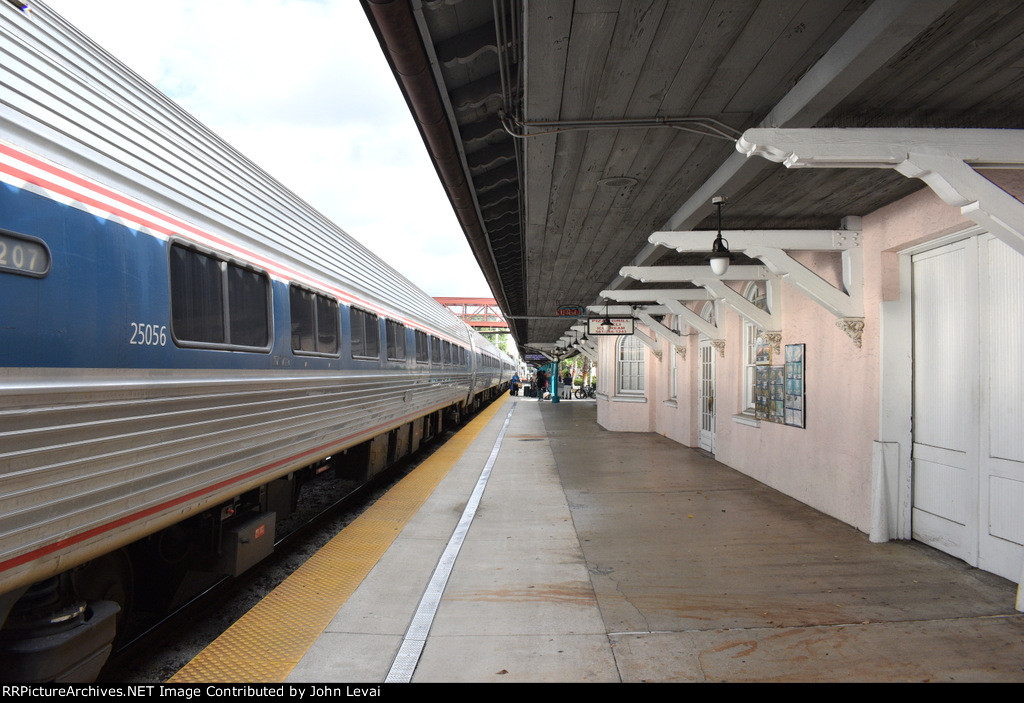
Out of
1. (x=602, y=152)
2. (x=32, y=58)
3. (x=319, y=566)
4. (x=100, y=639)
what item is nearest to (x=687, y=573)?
(x=319, y=566)

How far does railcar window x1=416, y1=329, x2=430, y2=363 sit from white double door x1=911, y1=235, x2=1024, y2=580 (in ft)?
22.3

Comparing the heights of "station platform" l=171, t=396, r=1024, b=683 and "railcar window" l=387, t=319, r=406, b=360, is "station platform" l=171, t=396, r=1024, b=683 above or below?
below

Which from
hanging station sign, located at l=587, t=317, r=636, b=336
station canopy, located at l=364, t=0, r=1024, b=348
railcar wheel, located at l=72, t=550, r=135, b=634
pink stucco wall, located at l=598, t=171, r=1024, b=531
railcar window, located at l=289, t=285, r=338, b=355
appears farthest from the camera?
hanging station sign, located at l=587, t=317, r=636, b=336

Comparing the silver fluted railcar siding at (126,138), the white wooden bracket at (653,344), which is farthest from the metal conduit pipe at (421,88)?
the white wooden bracket at (653,344)

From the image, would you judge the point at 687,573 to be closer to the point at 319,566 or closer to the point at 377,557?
the point at 377,557

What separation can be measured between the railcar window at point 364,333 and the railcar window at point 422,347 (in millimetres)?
2565

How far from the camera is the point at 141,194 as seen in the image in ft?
9.88

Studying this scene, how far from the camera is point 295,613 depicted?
3.87 meters

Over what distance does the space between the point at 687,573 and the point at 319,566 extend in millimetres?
2747

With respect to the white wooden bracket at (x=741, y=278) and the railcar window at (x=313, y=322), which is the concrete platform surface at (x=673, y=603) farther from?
the white wooden bracket at (x=741, y=278)

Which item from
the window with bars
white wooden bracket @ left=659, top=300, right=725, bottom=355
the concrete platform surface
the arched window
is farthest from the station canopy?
the arched window

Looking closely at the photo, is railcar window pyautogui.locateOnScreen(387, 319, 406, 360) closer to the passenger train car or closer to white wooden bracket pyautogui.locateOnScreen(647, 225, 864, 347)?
the passenger train car

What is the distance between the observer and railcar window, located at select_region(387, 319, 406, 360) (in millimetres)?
8141

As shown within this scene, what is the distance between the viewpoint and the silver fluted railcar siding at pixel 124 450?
2186 millimetres
